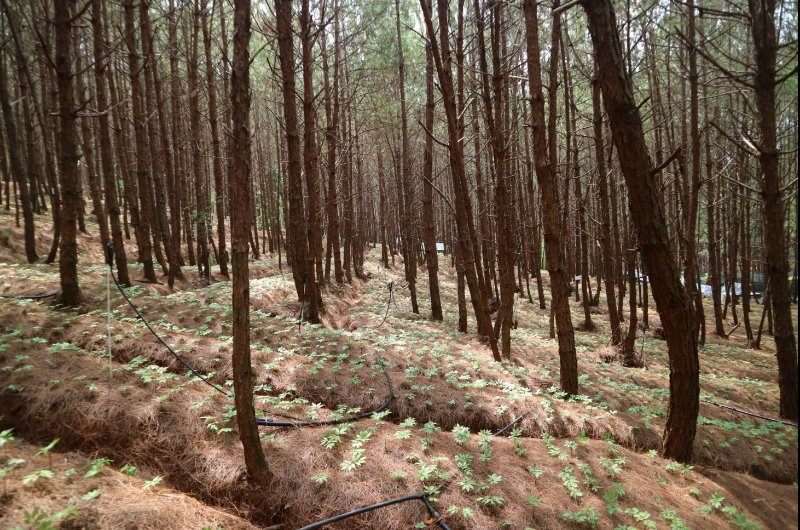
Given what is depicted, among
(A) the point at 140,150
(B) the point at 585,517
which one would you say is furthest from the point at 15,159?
(B) the point at 585,517

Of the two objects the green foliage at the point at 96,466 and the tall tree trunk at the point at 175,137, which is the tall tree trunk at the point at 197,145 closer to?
the tall tree trunk at the point at 175,137

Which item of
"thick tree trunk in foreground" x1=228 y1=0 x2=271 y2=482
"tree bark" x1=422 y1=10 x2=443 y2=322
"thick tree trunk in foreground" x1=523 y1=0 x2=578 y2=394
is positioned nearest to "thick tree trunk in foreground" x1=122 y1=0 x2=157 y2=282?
"tree bark" x1=422 y1=10 x2=443 y2=322

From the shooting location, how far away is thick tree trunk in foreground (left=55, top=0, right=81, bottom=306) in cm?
667

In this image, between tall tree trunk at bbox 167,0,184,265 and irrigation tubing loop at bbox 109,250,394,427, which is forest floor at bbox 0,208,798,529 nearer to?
irrigation tubing loop at bbox 109,250,394,427

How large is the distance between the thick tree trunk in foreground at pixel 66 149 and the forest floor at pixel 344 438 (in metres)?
0.68

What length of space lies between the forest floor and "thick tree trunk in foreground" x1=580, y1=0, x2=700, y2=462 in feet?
3.80

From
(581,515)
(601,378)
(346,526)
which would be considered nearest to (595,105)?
(601,378)

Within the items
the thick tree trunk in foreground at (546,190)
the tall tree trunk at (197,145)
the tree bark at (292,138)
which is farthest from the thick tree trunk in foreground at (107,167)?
the thick tree trunk in foreground at (546,190)

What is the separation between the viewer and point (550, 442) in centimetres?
482

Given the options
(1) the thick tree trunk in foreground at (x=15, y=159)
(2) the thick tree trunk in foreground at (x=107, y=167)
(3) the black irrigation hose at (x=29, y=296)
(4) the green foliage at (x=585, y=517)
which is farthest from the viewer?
(1) the thick tree trunk in foreground at (x=15, y=159)

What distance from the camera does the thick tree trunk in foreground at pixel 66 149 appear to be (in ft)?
21.9

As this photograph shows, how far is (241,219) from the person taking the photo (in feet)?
11.0

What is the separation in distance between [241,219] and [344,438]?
263cm

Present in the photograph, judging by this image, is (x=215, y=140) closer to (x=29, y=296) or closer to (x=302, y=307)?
(x=29, y=296)
